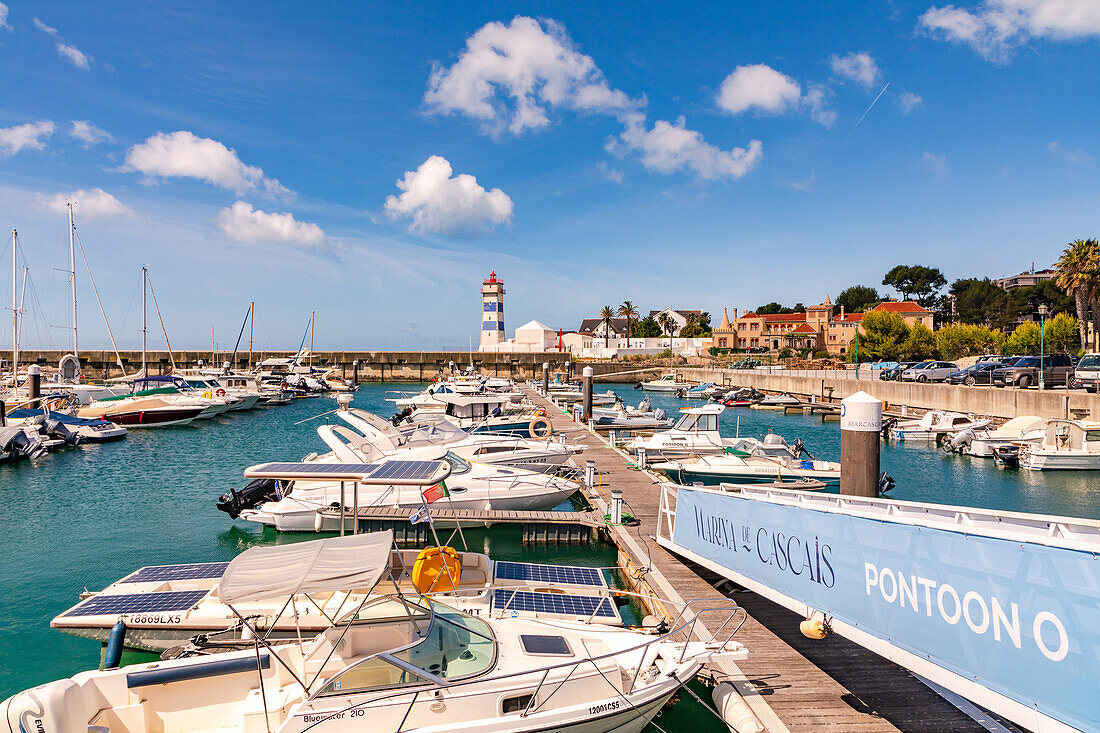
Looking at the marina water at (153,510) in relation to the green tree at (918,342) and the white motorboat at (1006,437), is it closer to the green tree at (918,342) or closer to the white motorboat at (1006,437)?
the white motorboat at (1006,437)

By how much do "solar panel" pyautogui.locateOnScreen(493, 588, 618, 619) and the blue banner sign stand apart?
8.73 feet

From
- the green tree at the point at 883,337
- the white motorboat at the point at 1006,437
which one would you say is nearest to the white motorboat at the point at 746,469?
the white motorboat at the point at 1006,437

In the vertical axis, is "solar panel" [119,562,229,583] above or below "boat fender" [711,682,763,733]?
above

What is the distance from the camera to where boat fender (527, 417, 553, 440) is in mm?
26500

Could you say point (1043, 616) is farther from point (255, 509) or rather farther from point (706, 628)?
point (255, 509)

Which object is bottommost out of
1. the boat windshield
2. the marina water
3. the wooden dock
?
the marina water

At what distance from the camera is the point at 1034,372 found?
42.3 m

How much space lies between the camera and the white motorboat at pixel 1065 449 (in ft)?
86.1

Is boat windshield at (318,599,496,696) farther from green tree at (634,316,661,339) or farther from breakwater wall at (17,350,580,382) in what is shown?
green tree at (634,316,661,339)

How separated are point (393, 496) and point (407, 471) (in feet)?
19.0

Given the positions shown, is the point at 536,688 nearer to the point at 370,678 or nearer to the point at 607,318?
the point at 370,678

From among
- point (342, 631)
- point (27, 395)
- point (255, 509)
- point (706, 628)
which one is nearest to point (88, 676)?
point (342, 631)

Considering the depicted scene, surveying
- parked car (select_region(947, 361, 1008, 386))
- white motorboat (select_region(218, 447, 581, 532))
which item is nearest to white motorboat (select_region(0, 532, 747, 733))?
white motorboat (select_region(218, 447, 581, 532))

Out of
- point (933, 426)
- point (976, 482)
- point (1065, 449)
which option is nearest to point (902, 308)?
point (933, 426)
